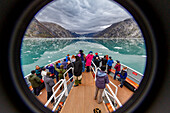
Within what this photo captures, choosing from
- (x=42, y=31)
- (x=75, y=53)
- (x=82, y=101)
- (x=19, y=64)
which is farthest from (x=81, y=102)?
(x=42, y=31)

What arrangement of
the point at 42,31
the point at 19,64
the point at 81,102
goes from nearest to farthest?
the point at 19,64
the point at 81,102
the point at 42,31

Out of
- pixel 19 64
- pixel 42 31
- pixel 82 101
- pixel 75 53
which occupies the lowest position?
pixel 75 53

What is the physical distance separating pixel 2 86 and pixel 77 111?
6.82ft

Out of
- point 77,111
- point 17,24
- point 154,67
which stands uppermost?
point 17,24

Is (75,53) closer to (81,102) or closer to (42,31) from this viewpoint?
(81,102)

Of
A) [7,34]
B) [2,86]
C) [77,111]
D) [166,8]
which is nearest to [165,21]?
[166,8]

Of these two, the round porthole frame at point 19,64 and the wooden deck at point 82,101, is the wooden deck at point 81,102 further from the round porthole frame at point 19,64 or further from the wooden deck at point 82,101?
the round porthole frame at point 19,64

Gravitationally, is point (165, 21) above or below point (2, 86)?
above

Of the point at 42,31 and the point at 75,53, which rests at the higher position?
the point at 42,31

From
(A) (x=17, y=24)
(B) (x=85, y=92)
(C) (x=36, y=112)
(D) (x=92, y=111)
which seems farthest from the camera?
(B) (x=85, y=92)

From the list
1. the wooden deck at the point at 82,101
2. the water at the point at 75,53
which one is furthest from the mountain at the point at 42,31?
the wooden deck at the point at 82,101

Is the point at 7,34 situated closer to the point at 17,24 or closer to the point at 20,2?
the point at 17,24

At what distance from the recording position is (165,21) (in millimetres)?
797

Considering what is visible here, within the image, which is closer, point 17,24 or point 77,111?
point 17,24
